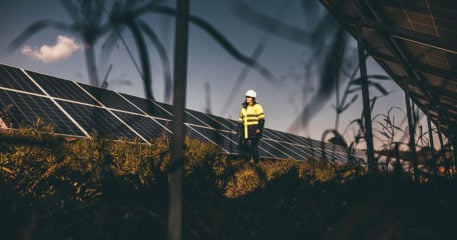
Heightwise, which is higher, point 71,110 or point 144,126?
point 71,110

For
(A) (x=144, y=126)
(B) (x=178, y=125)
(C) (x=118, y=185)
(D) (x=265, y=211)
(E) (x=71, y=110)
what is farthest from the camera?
(A) (x=144, y=126)

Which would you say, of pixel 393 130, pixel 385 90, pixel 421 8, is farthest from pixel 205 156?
pixel 385 90

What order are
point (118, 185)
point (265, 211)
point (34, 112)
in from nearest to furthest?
point (265, 211)
point (118, 185)
point (34, 112)

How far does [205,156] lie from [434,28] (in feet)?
14.5

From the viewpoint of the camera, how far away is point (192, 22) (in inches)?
26.4

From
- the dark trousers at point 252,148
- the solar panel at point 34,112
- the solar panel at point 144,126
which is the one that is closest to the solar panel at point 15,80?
the solar panel at point 34,112

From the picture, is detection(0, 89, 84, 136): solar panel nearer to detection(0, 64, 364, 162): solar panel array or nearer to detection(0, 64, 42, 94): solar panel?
detection(0, 64, 364, 162): solar panel array

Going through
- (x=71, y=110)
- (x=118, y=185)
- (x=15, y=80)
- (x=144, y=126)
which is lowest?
(x=118, y=185)

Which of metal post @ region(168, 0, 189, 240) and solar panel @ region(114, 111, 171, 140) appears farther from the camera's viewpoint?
solar panel @ region(114, 111, 171, 140)

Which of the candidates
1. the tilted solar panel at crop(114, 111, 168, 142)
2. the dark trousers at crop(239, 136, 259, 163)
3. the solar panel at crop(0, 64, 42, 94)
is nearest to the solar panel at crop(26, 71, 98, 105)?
the solar panel at crop(0, 64, 42, 94)

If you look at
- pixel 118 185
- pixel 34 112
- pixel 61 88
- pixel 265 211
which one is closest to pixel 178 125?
pixel 265 211

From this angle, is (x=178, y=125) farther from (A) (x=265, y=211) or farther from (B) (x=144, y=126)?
(B) (x=144, y=126)

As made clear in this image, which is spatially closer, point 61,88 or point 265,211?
point 265,211

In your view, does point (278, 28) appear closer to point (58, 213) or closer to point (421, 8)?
point (58, 213)
